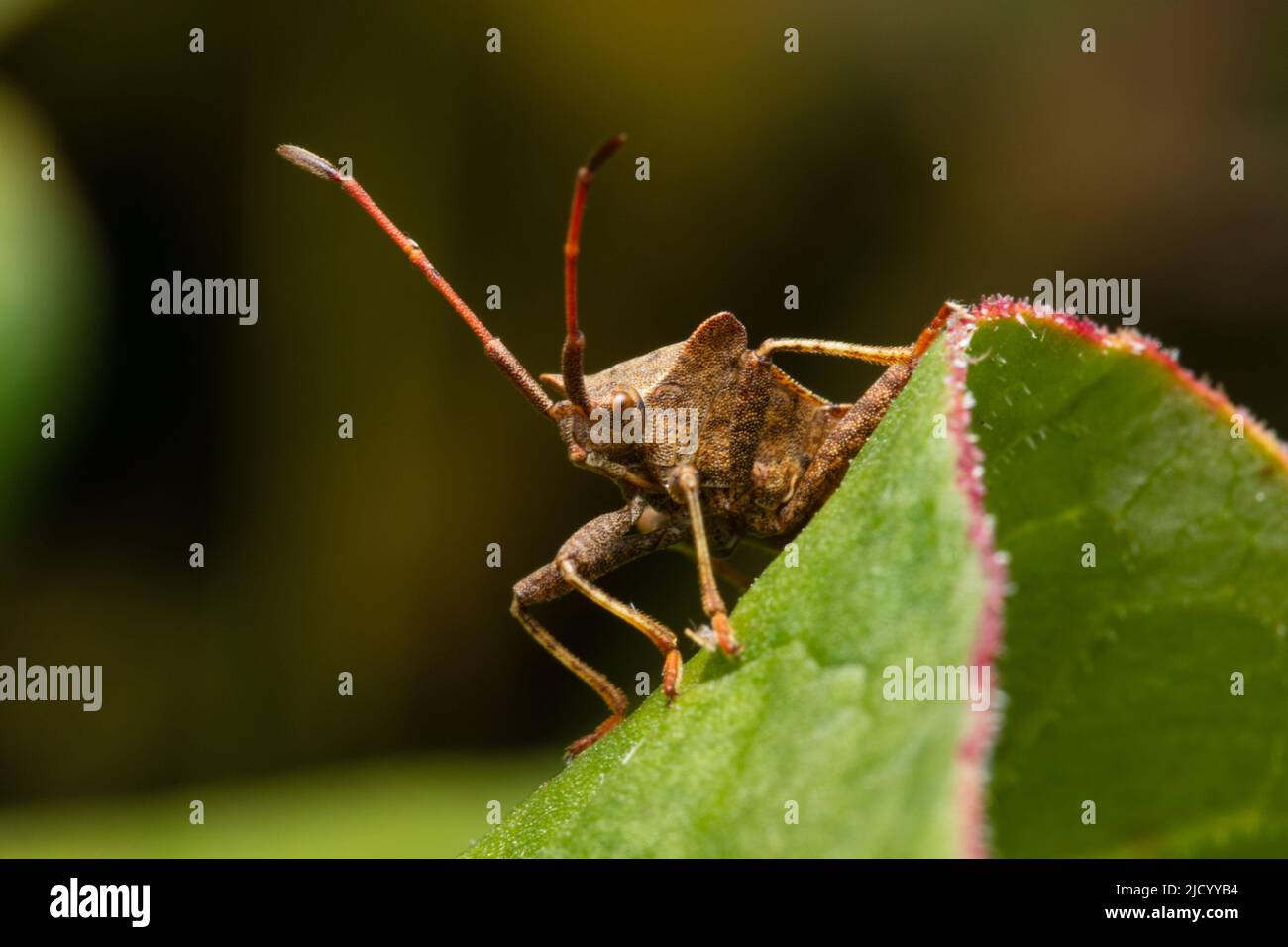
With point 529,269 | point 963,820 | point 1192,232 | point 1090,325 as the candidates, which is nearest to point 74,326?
point 529,269

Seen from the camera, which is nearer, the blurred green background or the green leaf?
the green leaf

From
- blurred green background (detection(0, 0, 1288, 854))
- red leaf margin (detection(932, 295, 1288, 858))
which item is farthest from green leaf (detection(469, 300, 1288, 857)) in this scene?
blurred green background (detection(0, 0, 1288, 854))

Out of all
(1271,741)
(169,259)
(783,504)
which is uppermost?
(169,259)

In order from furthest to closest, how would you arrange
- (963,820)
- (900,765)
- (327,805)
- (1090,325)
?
(327,805)
(1090,325)
(900,765)
(963,820)

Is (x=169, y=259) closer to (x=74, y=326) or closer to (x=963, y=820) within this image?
(x=74, y=326)

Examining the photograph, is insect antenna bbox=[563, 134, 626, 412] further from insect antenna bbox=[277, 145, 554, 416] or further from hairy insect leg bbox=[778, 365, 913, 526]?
hairy insect leg bbox=[778, 365, 913, 526]

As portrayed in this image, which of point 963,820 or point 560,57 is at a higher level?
point 560,57

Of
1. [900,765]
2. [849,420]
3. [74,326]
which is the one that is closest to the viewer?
[900,765]

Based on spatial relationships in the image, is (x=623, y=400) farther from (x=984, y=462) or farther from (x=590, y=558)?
(x=984, y=462)
